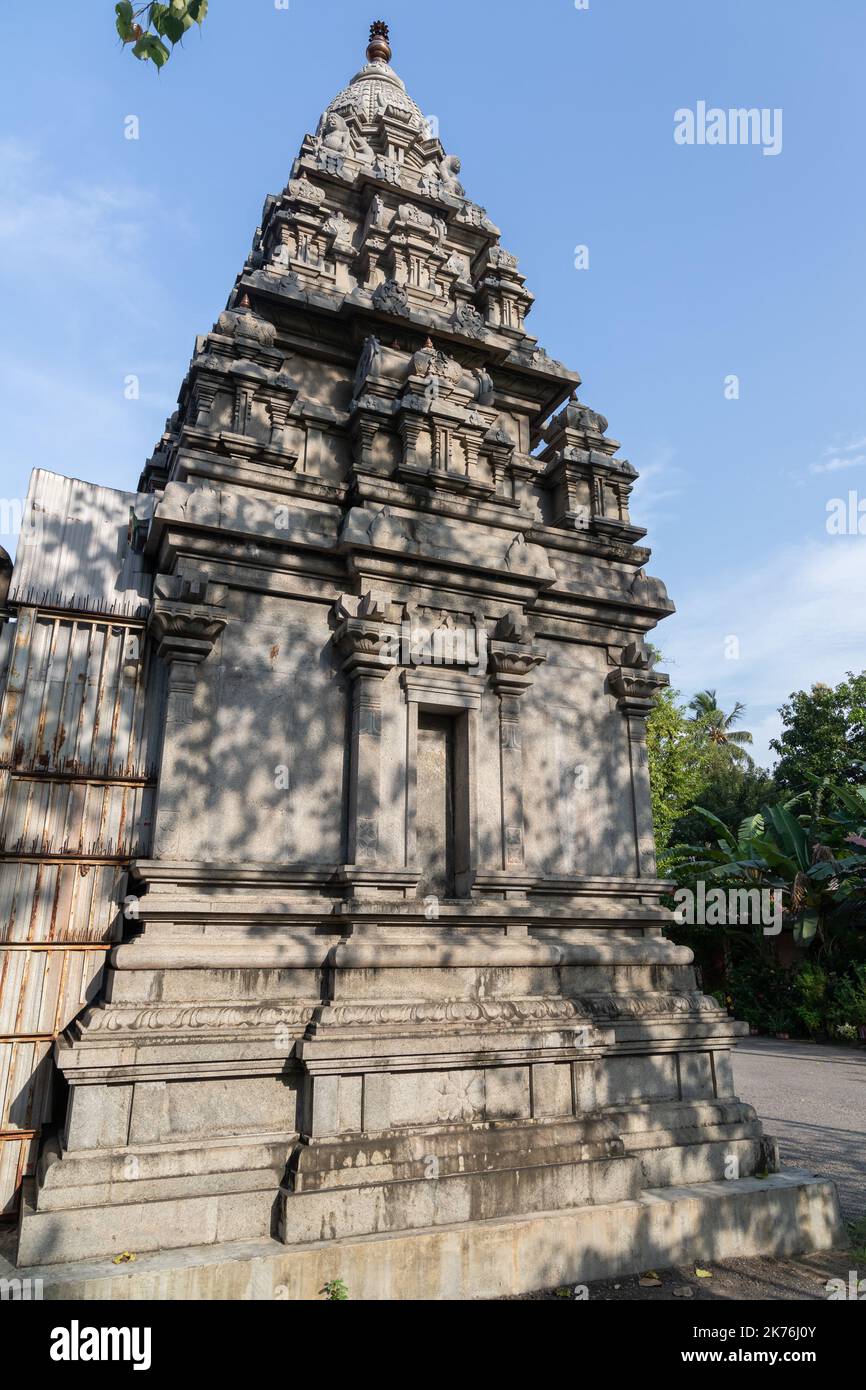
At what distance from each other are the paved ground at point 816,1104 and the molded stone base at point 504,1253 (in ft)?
3.48

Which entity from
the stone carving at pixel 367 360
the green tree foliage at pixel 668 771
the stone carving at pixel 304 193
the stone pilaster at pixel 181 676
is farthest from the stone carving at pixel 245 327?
the green tree foliage at pixel 668 771

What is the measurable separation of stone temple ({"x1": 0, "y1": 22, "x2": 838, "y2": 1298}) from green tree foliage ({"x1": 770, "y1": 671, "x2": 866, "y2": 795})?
3009 centimetres

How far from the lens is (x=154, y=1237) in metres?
5.64

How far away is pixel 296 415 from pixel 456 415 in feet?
5.98

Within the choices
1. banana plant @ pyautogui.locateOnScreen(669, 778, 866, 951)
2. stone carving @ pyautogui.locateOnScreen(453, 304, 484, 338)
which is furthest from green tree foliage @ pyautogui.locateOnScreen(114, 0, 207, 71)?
banana plant @ pyautogui.locateOnScreen(669, 778, 866, 951)

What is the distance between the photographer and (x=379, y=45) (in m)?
15.6

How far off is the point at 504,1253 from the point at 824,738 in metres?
35.5

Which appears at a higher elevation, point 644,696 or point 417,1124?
point 644,696

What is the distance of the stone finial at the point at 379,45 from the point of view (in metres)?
15.5

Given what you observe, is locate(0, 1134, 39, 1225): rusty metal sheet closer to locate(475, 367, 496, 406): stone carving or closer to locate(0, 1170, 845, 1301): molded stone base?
locate(0, 1170, 845, 1301): molded stone base

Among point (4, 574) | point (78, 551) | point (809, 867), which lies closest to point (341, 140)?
point (78, 551)
